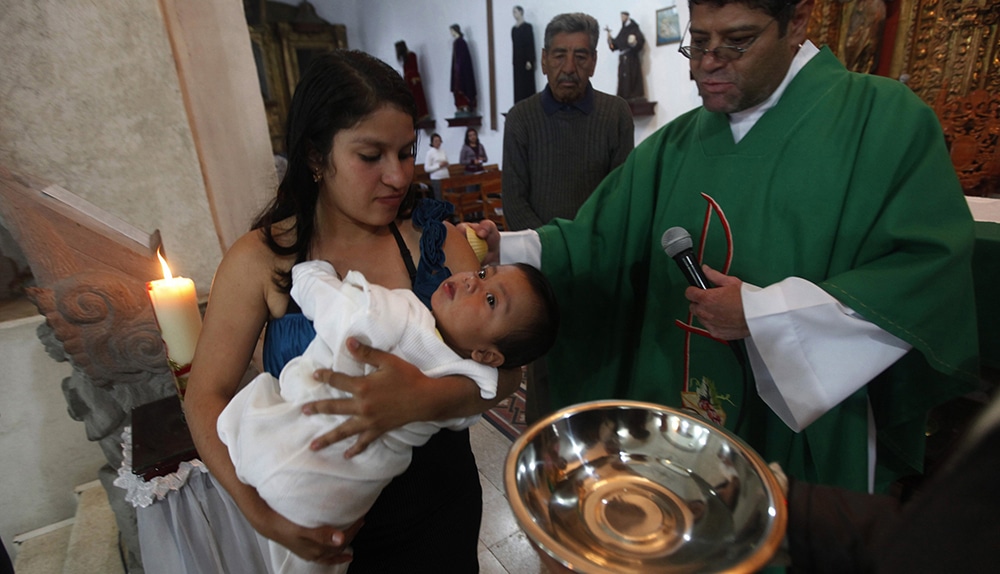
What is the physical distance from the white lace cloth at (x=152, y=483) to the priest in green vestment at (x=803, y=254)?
1.20 meters

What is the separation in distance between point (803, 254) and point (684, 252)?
37cm

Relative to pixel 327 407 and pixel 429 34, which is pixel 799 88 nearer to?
pixel 327 407

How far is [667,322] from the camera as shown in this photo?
66.2 inches

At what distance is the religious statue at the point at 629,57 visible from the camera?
5.84 metres

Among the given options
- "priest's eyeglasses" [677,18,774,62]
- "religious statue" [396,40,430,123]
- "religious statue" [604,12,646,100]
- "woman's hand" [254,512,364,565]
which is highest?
"religious statue" [396,40,430,123]

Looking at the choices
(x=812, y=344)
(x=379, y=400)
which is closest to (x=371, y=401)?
(x=379, y=400)

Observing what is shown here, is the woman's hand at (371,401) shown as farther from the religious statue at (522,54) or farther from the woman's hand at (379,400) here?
the religious statue at (522,54)

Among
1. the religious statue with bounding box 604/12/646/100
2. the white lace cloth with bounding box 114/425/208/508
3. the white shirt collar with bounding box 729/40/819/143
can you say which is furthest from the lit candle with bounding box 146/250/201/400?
the religious statue with bounding box 604/12/646/100

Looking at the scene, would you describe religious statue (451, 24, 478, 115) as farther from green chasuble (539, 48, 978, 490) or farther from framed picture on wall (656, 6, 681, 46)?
green chasuble (539, 48, 978, 490)

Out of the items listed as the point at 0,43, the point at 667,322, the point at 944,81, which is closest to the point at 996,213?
the point at 944,81

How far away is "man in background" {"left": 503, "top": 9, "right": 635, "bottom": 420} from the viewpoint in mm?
2789

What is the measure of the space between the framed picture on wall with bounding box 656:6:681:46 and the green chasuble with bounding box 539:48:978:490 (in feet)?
14.7

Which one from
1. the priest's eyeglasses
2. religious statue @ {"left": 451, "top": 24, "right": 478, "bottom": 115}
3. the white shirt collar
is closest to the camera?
the priest's eyeglasses

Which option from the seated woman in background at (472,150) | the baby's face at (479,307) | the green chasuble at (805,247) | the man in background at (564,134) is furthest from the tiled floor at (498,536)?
the seated woman in background at (472,150)
